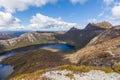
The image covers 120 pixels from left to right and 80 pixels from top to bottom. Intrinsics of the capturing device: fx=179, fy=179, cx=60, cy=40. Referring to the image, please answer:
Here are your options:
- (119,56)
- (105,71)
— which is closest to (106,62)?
(119,56)

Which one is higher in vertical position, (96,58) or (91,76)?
(91,76)

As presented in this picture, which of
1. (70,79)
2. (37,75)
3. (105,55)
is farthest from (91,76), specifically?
(105,55)

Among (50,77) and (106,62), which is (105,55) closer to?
(106,62)

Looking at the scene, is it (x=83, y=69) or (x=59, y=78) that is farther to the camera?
(x=83, y=69)

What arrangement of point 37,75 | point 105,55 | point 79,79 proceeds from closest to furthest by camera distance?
point 79,79, point 37,75, point 105,55

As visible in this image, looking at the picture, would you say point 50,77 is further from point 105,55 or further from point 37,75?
point 105,55

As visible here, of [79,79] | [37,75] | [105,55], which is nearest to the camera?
[79,79]
